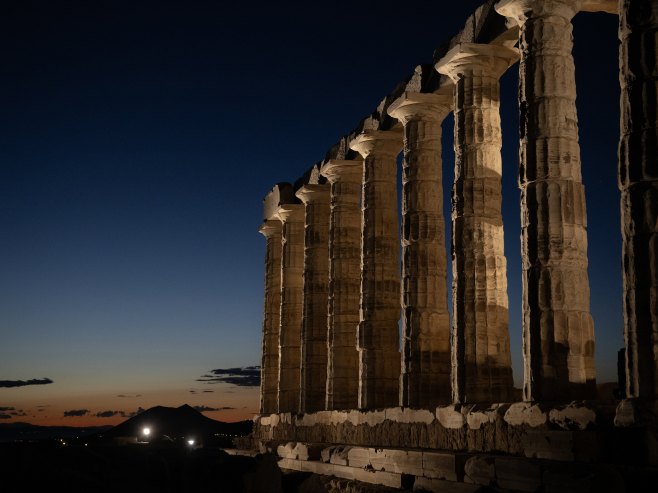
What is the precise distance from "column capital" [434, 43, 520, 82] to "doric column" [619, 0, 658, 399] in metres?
5.62

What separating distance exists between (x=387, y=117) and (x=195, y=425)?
213 ft

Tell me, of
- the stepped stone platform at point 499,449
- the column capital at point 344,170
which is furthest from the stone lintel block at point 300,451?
the column capital at point 344,170

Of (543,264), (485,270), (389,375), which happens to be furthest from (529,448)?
(389,375)

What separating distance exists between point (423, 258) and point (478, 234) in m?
3.27

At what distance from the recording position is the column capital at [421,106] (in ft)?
80.2

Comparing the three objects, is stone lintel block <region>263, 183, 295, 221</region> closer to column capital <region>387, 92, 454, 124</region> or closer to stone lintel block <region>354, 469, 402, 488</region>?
column capital <region>387, 92, 454, 124</region>

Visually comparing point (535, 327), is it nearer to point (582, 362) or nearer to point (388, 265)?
point (582, 362)

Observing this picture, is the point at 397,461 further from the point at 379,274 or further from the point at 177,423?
the point at 177,423

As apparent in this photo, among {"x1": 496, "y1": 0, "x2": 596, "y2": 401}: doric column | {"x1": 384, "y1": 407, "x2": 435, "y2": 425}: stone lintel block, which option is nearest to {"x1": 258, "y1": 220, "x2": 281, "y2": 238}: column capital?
{"x1": 384, "y1": 407, "x2": 435, "y2": 425}: stone lintel block

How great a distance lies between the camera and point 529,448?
1638cm

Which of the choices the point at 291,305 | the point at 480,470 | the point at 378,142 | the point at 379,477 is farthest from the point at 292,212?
the point at 480,470

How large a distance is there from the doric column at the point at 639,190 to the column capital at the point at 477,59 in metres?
5.62

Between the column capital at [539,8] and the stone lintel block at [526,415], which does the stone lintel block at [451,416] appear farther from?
the column capital at [539,8]

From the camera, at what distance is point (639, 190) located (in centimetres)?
1516
